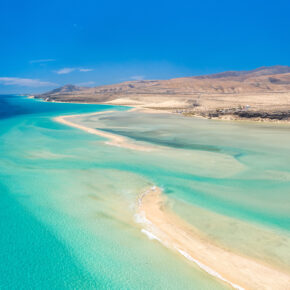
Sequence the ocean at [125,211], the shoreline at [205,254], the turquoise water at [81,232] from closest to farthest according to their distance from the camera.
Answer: the shoreline at [205,254], the turquoise water at [81,232], the ocean at [125,211]

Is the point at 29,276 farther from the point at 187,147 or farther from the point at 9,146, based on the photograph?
the point at 9,146

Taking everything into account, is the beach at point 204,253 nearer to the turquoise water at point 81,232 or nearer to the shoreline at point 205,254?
the shoreline at point 205,254

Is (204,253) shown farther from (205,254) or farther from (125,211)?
(125,211)

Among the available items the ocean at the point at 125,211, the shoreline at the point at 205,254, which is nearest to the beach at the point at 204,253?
the shoreline at the point at 205,254

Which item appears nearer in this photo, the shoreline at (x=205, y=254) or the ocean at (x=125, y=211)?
the shoreline at (x=205, y=254)

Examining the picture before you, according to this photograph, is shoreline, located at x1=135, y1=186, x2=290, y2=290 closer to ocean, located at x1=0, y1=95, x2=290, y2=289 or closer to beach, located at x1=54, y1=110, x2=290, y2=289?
beach, located at x1=54, y1=110, x2=290, y2=289

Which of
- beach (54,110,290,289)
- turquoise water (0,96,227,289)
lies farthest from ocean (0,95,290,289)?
beach (54,110,290,289)
